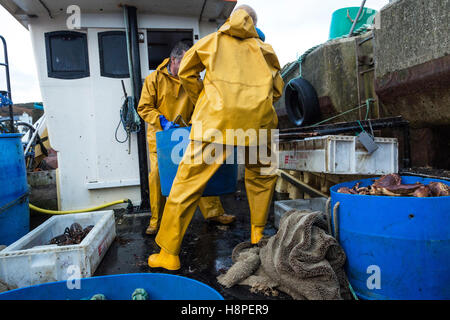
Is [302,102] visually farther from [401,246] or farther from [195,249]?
[401,246]

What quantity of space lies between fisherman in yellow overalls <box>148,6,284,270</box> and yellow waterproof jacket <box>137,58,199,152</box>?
3.25 feet

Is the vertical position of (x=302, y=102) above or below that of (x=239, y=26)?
below

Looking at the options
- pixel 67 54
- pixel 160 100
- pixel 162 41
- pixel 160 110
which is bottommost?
pixel 160 110

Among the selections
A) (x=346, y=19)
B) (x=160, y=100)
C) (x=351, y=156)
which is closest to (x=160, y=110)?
(x=160, y=100)

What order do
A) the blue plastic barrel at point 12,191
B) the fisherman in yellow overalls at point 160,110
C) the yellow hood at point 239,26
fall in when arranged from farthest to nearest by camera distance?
the fisherman in yellow overalls at point 160,110 < the blue plastic barrel at point 12,191 < the yellow hood at point 239,26

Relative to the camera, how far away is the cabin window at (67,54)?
12.6 feet

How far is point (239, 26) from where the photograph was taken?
2.08 m

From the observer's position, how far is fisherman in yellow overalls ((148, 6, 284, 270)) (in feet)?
6.59

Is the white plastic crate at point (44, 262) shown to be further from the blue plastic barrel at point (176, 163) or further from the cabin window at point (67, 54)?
the cabin window at point (67, 54)

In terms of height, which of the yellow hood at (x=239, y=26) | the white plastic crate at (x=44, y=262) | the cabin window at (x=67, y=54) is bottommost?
the white plastic crate at (x=44, y=262)

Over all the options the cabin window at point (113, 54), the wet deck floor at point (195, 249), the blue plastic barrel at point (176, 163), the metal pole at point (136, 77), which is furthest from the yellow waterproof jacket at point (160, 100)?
the cabin window at point (113, 54)

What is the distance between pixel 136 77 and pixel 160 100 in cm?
90

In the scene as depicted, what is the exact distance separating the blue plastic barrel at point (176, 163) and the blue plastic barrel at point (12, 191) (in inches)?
56.7

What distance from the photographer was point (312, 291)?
1.64 metres
